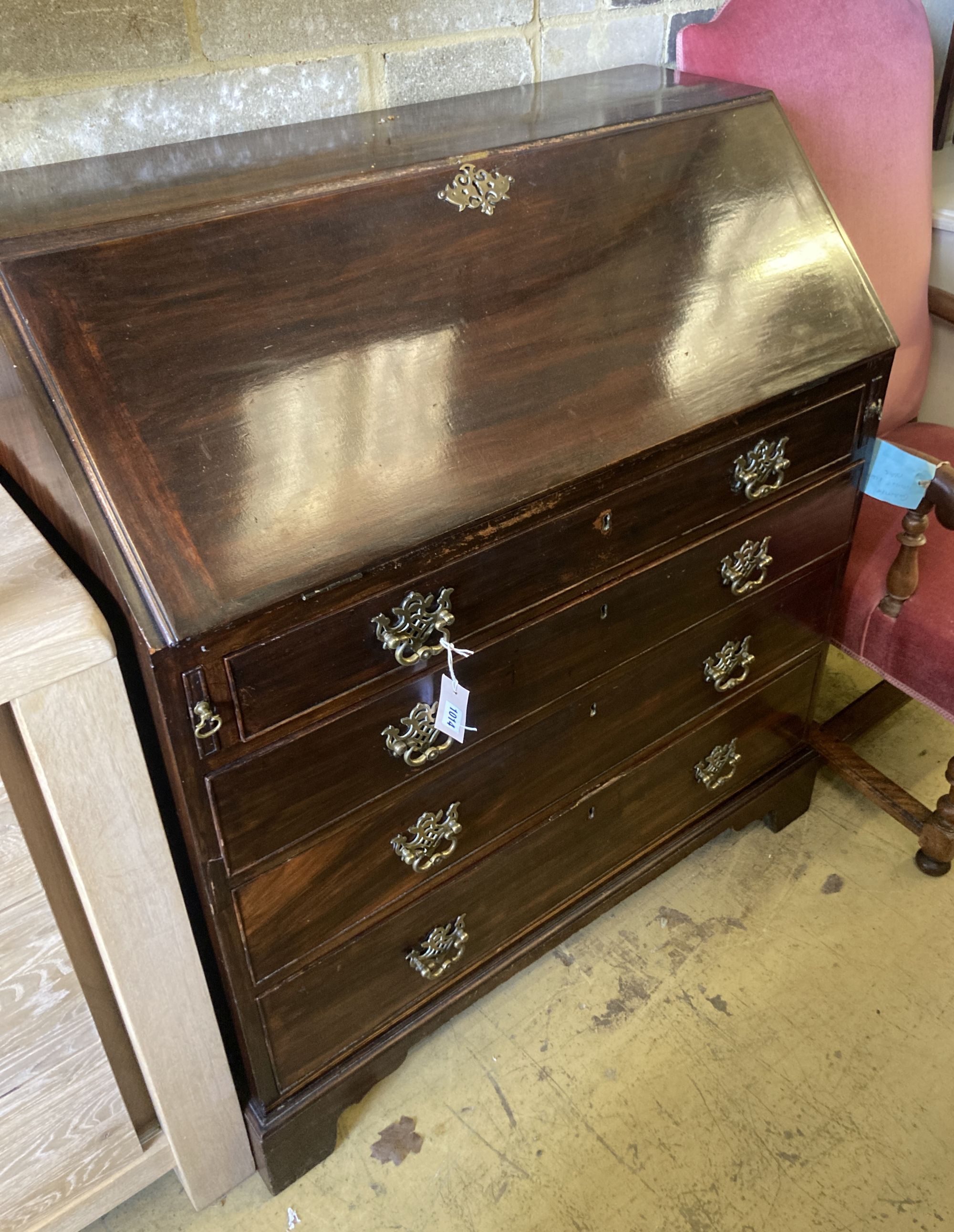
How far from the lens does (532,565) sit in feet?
3.48

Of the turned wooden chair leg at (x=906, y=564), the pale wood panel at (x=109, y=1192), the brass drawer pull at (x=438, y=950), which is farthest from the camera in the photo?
the turned wooden chair leg at (x=906, y=564)

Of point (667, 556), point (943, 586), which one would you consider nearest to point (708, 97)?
point (667, 556)

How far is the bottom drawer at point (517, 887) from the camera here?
1.19m

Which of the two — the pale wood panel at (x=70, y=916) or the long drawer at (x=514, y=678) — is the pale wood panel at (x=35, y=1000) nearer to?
the pale wood panel at (x=70, y=916)

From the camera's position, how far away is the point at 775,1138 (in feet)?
4.47

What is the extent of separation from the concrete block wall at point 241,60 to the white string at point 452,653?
2.32ft

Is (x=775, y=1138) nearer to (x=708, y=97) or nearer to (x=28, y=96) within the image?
(x=708, y=97)

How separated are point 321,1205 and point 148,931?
1.82ft

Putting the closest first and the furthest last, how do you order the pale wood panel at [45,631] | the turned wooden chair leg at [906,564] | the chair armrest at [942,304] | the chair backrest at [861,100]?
the pale wood panel at [45,631]
the turned wooden chair leg at [906,564]
the chair backrest at [861,100]
the chair armrest at [942,304]

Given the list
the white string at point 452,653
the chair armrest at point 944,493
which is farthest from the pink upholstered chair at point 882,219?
the white string at point 452,653

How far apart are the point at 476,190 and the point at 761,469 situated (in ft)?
1.60

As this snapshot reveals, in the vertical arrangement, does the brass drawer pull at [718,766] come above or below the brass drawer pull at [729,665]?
below

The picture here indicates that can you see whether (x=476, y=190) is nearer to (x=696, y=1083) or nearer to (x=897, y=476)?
(x=897, y=476)

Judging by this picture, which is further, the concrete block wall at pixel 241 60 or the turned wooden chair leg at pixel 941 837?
the turned wooden chair leg at pixel 941 837
